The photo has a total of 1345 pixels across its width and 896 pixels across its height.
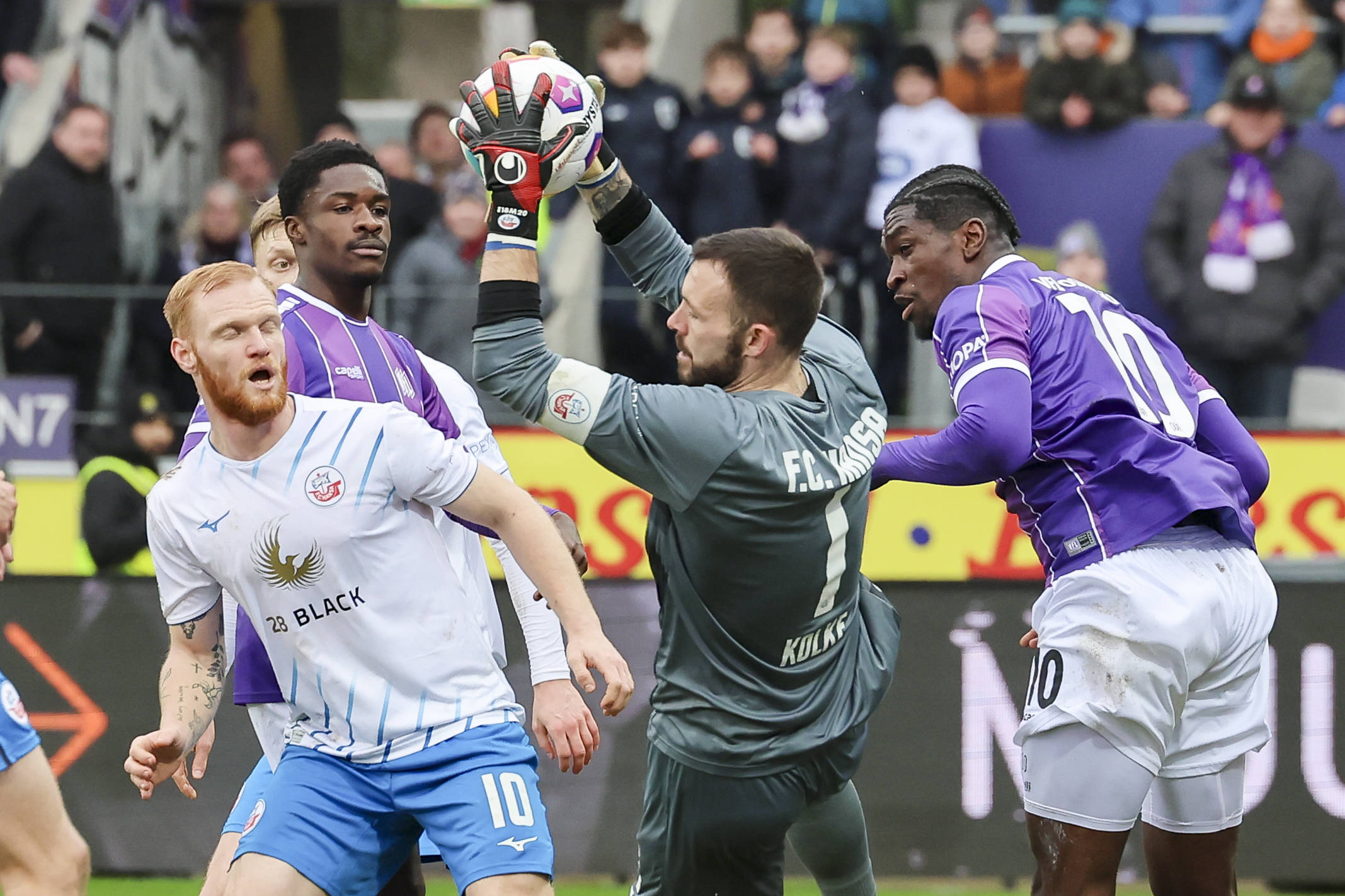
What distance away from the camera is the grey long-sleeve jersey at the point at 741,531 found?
4.00 meters

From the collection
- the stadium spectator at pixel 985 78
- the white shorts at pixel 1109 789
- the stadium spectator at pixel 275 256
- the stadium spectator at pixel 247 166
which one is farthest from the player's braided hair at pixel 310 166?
A: the stadium spectator at pixel 985 78

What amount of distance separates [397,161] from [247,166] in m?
1.34

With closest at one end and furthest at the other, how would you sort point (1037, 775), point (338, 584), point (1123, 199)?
1. point (338, 584)
2. point (1037, 775)
3. point (1123, 199)

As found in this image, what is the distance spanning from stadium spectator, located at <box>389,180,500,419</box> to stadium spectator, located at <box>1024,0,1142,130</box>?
3.49 meters

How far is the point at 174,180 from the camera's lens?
39.3 ft

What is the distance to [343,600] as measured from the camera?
12.9 feet

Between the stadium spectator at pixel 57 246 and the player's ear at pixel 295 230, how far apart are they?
5486 mm

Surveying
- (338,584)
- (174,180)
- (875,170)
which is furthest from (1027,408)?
(174,180)

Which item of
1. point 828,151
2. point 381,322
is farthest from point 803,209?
point 381,322

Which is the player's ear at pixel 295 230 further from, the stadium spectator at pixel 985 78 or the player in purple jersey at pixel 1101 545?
the stadium spectator at pixel 985 78

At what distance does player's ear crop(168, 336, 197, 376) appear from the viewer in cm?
398

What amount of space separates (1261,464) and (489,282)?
2.32 meters

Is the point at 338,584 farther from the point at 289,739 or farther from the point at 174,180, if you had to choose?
the point at 174,180

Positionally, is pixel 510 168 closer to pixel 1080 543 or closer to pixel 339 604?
pixel 339 604
